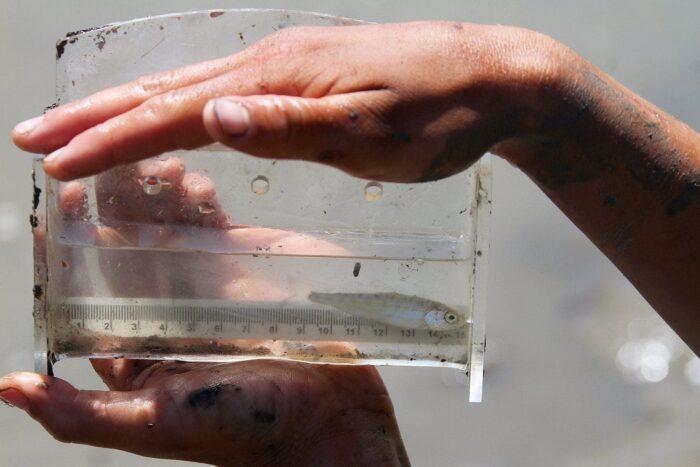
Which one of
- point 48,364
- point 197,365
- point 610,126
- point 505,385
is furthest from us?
point 505,385

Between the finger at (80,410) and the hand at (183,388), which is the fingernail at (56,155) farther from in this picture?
the finger at (80,410)

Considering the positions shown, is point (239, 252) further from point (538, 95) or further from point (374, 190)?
point (538, 95)

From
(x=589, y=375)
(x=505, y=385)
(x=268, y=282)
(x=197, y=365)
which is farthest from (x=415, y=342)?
(x=589, y=375)

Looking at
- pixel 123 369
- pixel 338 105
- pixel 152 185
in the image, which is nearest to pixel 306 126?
pixel 338 105

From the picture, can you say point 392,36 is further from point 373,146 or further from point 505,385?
point 505,385

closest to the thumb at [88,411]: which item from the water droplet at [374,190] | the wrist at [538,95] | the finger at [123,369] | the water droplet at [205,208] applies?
the finger at [123,369]
